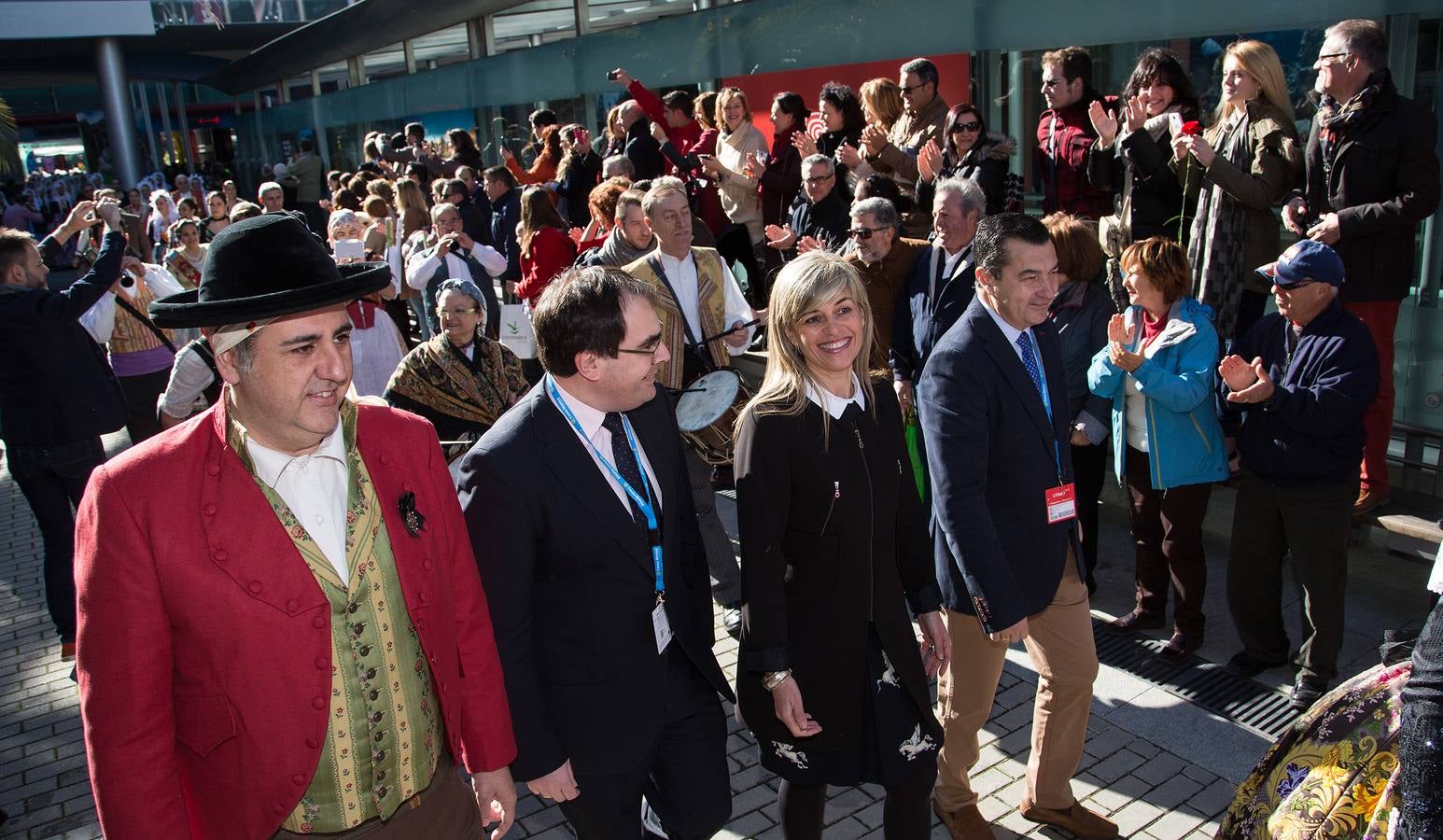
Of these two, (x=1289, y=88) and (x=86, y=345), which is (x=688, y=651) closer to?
(x=86, y=345)

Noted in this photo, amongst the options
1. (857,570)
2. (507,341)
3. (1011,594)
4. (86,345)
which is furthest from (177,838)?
(507,341)

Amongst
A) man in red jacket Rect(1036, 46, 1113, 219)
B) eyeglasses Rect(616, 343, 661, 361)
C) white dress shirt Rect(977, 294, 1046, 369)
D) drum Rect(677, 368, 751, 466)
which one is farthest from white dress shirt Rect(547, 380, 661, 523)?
man in red jacket Rect(1036, 46, 1113, 219)

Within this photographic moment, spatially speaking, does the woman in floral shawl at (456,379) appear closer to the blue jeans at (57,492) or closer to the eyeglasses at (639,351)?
the eyeglasses at (639,351)

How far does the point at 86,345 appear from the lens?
5.95 m

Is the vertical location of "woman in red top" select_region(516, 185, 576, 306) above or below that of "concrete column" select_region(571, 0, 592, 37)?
A: below

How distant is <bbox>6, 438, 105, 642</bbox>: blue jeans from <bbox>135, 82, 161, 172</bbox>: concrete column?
Answer: 37416 millimetres

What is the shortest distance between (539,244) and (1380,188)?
542cm

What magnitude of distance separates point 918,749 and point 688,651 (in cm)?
73

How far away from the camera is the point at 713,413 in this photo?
5.09 meters

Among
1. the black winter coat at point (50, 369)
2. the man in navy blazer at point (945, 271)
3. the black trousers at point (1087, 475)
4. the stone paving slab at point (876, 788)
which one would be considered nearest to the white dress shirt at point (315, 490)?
the stone paving slab at point (876, 788)

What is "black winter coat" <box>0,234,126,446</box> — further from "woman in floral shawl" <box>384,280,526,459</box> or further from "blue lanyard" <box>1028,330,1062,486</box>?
"blue lanyard" <box>1028,330,1062,486</box>

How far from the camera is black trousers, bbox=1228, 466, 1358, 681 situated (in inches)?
171

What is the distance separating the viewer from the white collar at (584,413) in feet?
9.52

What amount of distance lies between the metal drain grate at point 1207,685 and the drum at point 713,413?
201cm
